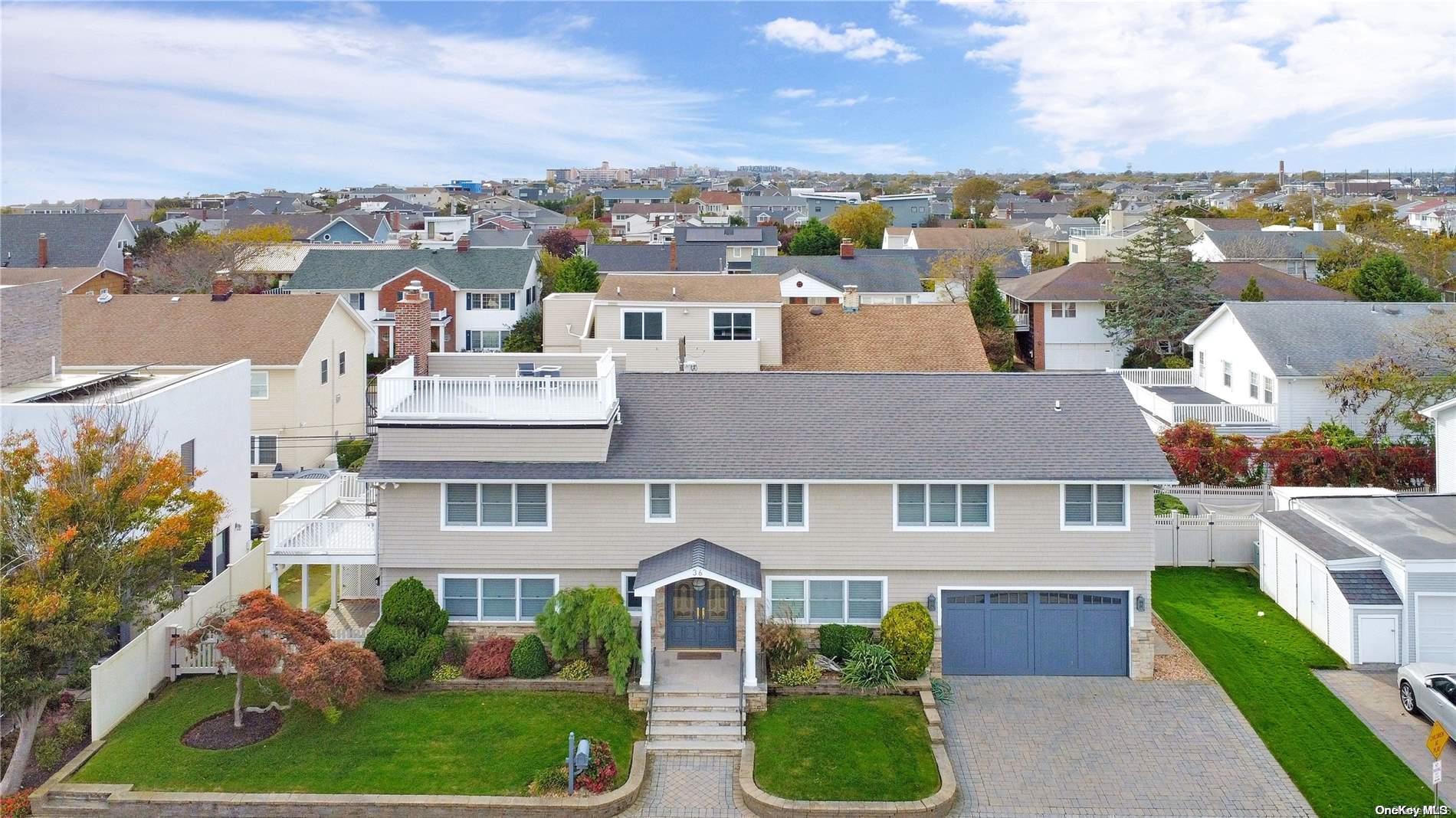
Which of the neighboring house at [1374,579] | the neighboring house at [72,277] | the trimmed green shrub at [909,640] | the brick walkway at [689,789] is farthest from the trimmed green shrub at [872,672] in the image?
the neighboring house at [72,277]

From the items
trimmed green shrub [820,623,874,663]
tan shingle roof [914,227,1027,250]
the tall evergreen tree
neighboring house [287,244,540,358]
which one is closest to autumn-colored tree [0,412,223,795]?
trimmed green shrub [820,623,874,663]

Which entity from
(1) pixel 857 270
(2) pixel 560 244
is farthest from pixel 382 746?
(2) pixel 560 244

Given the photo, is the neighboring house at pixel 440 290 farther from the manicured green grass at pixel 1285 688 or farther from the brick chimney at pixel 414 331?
the manicured green grass at pixel 1285 688

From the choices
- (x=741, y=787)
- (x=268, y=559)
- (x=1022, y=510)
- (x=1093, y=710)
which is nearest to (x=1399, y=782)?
(x=1093, y=710)

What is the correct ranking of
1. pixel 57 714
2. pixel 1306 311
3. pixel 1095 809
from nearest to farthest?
pixel 1095 809, pixel 57 714, pixel 1306 311

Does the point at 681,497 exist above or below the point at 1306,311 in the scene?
below

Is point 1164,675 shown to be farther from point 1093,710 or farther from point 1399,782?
point 1399,782
